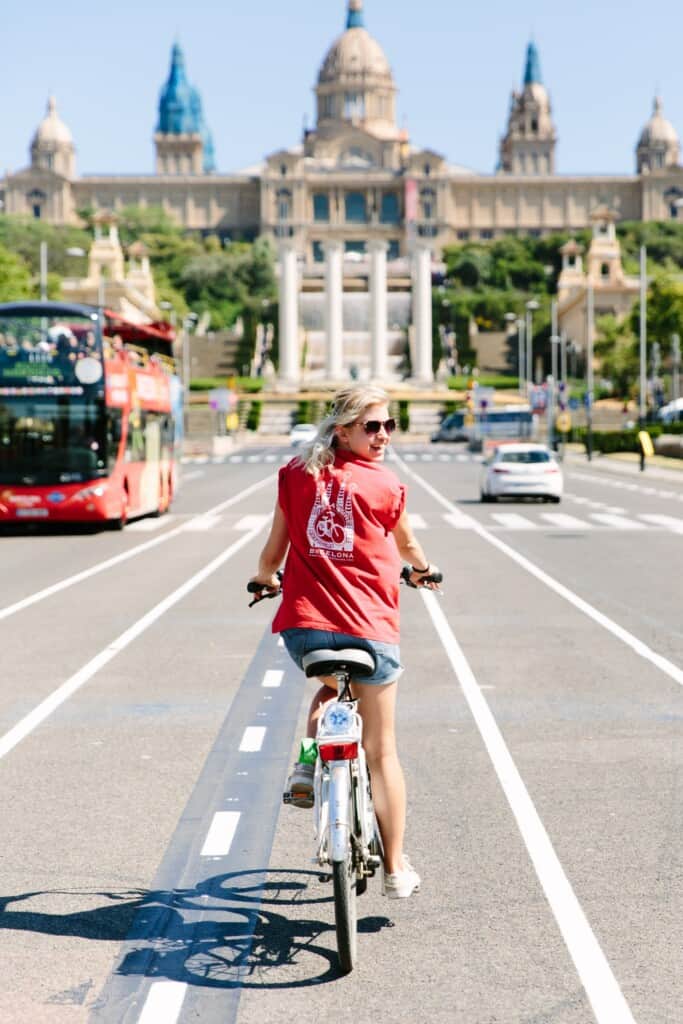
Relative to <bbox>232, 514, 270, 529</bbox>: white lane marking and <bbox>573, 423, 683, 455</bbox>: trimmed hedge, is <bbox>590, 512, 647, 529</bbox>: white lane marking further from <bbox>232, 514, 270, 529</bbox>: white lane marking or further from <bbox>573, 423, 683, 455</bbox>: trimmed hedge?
<bbox>573, 423, 683, 455</bbox>: trimmed hedge

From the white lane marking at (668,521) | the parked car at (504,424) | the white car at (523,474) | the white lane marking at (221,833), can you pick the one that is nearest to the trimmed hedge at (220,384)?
the parked car at (504,424)

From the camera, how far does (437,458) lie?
259 ft

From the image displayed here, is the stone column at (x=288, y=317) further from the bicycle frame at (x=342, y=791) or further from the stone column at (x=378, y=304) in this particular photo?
the bicycle frame at (x=342, y=791)

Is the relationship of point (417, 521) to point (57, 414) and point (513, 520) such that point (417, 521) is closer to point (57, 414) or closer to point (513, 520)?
point (513, 520)

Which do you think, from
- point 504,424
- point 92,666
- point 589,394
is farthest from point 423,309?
point 92,666

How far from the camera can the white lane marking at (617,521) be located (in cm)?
2894

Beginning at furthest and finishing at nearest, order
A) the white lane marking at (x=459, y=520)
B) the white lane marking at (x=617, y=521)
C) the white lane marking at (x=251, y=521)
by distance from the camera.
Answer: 1. the white lane marking at (x=459, y=520)
2. the white lane marking at (x=251, y=521)
3. the white lane marking at (x=617, y=521)

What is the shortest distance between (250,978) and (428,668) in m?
6.90

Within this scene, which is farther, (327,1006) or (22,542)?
(22,542)

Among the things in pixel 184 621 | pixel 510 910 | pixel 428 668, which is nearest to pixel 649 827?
pixel 510 910

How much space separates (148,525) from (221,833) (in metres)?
24.2

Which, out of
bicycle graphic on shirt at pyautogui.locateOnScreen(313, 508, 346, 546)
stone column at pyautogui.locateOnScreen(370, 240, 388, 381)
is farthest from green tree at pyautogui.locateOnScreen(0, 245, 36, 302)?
bicycle graphic on shirt at pyautogui.locateOnScreen(313, 508, 346, 546)

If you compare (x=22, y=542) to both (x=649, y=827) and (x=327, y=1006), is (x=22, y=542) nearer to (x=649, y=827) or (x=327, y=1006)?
(x=649, y=827)

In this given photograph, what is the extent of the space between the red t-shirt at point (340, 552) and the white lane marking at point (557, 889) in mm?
1142
